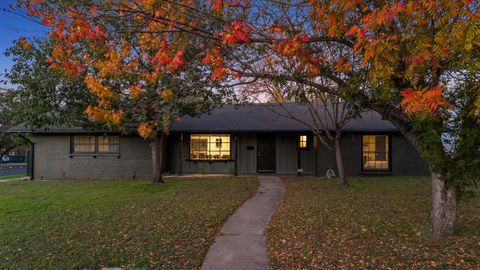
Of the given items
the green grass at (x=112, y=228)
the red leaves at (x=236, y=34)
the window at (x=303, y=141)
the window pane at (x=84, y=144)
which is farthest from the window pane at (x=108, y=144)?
the red leaves at (x=236, y=34)

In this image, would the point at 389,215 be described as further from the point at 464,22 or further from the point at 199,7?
the point at 199,7

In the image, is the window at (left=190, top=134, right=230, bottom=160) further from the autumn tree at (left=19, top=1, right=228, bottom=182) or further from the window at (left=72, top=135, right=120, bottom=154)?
the autumn tree at (left=19, top=1, right=228, bottom=182)

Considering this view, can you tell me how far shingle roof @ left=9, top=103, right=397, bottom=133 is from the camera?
58.0ft

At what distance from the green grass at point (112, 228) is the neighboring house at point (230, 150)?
6.32m

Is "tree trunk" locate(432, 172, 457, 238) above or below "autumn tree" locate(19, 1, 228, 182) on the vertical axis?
below

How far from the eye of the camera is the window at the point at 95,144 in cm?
1859

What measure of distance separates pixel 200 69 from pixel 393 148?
12.5m

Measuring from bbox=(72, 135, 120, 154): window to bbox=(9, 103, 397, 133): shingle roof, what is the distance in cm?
71

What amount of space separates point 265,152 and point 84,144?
9304 mm

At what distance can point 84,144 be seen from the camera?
18.7 m

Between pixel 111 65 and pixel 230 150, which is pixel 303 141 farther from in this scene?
pixel 111 65

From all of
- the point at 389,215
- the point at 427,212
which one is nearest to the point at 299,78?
the point at 389,215

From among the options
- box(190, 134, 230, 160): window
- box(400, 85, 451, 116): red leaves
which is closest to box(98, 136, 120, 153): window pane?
box(190, 134, 230, 160): window

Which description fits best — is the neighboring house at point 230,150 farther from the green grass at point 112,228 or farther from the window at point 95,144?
the green grass at point 112,228
